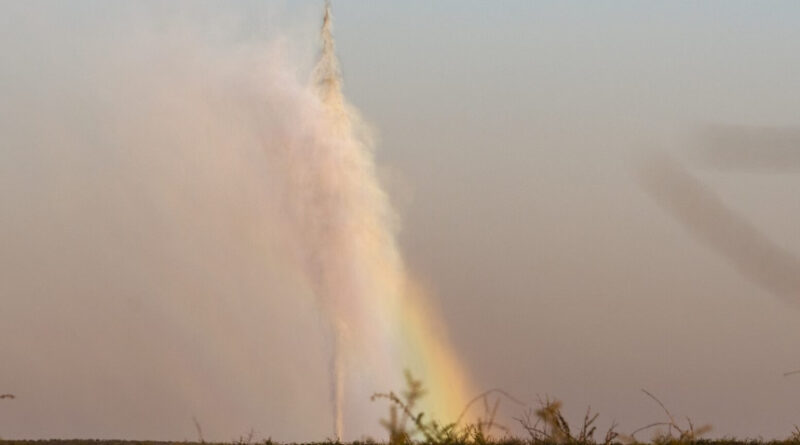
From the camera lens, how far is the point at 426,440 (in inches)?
444

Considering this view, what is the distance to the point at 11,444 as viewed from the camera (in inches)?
717

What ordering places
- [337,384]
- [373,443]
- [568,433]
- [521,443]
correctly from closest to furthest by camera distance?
[568,433] → [373,443] → [521,443] → [337,384]

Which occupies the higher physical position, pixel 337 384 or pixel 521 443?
pixel 337 384

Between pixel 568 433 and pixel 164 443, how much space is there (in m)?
8.72

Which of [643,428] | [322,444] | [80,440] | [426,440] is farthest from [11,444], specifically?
[643,428]

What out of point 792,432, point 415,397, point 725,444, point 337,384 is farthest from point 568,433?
point 337,384

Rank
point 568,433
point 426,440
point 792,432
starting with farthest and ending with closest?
1. point 792,432
2. point 568,433
3. point 426,440

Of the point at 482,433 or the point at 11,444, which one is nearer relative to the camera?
the point at 482,433

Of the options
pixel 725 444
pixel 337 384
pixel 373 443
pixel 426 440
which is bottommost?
pixel 426 440

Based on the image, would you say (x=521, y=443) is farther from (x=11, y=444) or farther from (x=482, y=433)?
(x=11, y=444)

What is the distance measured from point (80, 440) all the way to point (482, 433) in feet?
31.8

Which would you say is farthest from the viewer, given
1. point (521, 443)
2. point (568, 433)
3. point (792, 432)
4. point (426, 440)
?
point (792, 432)

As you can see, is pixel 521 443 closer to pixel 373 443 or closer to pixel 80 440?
pixel 373 443

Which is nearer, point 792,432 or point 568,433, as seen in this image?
point 568,433
